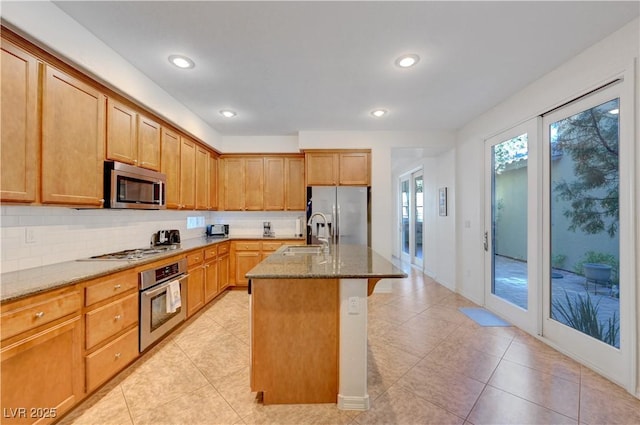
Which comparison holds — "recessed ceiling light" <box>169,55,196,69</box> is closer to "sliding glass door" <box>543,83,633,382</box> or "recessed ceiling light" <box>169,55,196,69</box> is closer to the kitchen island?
the kitchen island

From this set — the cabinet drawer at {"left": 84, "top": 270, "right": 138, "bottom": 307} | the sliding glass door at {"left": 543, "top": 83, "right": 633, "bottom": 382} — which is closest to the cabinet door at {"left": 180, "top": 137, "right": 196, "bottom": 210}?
the cabinet drawer at {"left": 84, "top": 270, "right": 138, "bottom": 307}

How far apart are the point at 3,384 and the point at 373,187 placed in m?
4.09

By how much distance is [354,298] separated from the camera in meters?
1.73

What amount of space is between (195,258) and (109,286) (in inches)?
51.4

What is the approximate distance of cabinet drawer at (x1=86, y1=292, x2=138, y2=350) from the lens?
1.78m

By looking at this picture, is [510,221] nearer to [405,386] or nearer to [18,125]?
[405,386]

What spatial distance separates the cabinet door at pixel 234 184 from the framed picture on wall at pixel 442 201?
358 cm

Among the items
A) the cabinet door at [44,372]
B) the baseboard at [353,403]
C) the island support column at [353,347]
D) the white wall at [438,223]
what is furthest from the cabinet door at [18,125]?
the white wall at [438,223]

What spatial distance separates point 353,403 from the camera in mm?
1719

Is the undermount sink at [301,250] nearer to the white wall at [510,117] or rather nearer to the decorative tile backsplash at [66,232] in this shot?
the decorative tile backsplash at [66,232]

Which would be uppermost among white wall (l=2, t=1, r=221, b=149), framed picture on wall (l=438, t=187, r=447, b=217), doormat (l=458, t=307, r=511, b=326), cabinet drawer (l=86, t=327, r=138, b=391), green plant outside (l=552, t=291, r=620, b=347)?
white wall (l=2, t=1, r=221, b=149)

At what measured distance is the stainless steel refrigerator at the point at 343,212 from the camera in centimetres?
420

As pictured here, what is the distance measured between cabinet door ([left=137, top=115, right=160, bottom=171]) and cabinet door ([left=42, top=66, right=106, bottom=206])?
471 millimetres

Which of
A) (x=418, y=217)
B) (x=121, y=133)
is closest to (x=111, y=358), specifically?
(x=121, y=133)
